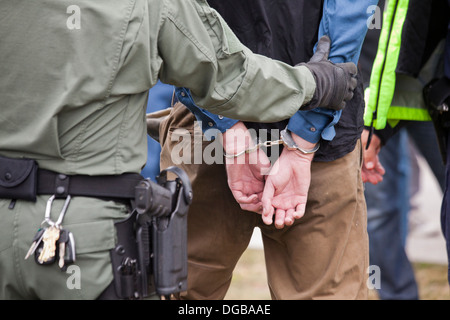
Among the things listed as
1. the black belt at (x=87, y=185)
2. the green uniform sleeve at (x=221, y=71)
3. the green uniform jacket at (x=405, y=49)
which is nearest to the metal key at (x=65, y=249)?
the black belt at (x=87, y=185)

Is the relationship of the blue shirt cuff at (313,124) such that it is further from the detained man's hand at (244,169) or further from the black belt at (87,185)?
the black belt at (87,185)

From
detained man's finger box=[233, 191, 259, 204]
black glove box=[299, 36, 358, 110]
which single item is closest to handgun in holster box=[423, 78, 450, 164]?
black glove box=[299, 36, 358, 110]

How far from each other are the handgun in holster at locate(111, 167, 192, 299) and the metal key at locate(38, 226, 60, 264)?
0.18 m

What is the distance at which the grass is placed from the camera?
4.91 meters

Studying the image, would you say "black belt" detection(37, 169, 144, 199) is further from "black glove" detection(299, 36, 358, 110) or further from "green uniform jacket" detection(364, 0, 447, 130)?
"green uniform jacket" detection(364, 0, 447, 130)

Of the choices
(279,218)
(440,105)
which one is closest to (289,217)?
(279,218)

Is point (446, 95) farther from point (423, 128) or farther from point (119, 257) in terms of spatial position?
point (119, 257)

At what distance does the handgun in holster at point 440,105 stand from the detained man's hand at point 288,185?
3.02ft

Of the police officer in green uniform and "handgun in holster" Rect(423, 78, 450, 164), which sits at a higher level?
the police officer in green uniform

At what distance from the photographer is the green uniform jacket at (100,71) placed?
1.88 m

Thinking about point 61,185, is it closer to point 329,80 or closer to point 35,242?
point 35,242

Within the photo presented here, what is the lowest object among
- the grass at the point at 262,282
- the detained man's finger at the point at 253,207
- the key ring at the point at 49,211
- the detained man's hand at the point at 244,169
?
the grass at the point at 262,282

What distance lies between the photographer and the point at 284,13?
2578mm

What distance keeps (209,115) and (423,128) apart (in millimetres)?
2093
